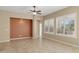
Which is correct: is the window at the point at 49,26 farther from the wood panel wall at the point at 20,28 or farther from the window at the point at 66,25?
the wood panel wall at the point at 20,28

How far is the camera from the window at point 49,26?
32.3 ft

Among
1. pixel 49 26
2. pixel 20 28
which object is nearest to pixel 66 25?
pixel 49 26

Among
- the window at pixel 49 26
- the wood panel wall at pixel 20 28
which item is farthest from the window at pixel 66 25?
the wood panel wall at pixel 20 28

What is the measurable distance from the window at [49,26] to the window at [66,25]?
104 cm

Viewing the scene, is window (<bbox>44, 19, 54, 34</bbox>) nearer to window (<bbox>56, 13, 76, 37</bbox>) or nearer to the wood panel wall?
window (<bbox>56, 13, 76, 37</bbox>)

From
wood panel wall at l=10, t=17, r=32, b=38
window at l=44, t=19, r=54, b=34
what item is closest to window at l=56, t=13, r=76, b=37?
window at l=44, t=19, r=54, b=34

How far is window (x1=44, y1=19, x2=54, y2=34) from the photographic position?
984 centimetres

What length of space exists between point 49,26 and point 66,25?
3.16 meters

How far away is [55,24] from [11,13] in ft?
14.6

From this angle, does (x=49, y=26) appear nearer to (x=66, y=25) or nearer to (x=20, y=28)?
(x=66, y=25)

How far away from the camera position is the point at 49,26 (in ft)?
34.6

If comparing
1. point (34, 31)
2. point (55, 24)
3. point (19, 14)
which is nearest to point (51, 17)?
point (55, 24)

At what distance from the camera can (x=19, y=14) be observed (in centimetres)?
972
